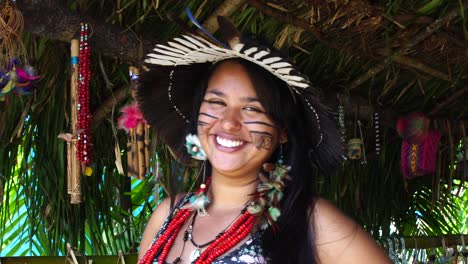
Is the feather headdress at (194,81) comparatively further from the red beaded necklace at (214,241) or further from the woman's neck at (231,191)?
the red beaded necklace at (214,241)

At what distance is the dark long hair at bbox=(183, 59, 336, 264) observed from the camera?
1733 mm

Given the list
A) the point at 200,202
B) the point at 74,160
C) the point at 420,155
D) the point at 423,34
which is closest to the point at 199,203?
the point at 200,202

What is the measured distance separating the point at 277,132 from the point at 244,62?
0.21 m

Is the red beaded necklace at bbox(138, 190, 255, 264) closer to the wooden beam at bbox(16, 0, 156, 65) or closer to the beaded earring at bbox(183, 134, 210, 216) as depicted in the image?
the beaded earring at bbox(183, 134, 210, 216)

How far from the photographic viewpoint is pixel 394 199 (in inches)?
169

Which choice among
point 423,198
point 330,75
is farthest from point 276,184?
point 423,198

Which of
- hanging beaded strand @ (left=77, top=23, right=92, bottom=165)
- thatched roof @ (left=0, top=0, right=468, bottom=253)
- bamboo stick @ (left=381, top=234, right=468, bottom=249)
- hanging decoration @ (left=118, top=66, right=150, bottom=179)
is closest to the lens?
hanging beaded strand @ (left=77, top=23, right=92, bottom=165)

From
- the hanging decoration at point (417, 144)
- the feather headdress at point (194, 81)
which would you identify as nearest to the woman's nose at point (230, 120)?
the feather headdress at point (194, 81)

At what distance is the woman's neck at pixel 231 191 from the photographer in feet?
6.34

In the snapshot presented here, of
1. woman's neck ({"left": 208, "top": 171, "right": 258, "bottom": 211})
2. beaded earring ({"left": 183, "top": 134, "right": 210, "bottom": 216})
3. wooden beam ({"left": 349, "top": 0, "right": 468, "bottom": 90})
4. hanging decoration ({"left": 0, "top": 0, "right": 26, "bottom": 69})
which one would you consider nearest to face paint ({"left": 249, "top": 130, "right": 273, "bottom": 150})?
woman's neck ({"left": 208, "top": 171, "right": 258, "bottom": 211})

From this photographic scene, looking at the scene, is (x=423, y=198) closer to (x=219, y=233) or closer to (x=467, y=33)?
(x=467, y=33)

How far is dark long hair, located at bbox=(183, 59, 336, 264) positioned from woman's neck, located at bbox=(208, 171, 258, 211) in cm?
10

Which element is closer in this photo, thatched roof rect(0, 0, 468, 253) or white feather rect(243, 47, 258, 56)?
white feather rect(243, 47, 258, 56)

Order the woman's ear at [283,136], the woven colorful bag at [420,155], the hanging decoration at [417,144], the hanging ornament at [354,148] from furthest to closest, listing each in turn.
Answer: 1. the woven colorful bag at [420,155]
2. the hanging decoration at [417,144]
3. the hanging ornament at [354,148]
4. the woman's ear at [283,136]
